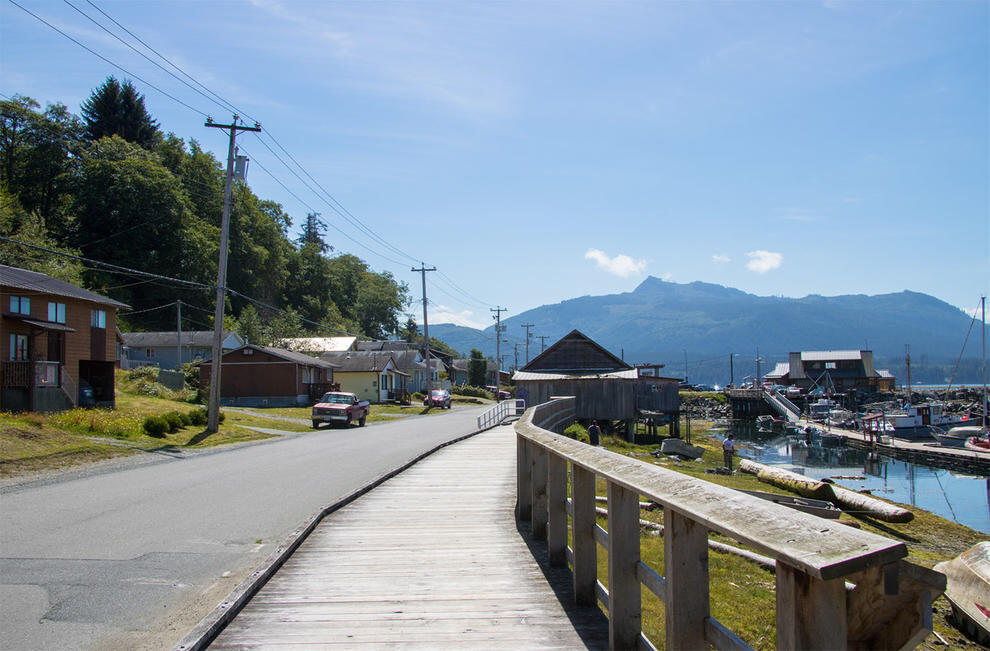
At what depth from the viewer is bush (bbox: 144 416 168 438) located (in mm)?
24719

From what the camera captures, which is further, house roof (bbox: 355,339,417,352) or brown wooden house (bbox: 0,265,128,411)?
house roof (bbox: 355,339,417,352)

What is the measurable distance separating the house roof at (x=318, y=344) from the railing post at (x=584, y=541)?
6553cm

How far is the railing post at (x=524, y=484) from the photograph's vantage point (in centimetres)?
886

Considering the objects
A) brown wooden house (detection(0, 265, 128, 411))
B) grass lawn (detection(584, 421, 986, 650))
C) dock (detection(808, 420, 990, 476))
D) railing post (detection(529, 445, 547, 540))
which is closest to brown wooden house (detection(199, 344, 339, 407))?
brown wooden house (detection(0, 265, 128, 411))

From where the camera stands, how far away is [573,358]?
50.2 meters

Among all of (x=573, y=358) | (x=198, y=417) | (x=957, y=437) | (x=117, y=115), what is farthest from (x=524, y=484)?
(x=117, y=115)

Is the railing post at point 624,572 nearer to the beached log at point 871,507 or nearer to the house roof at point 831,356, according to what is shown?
the beached log at point 871,507

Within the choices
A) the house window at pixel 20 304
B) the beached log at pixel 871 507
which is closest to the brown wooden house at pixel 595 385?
the beached log at pixel 871 507

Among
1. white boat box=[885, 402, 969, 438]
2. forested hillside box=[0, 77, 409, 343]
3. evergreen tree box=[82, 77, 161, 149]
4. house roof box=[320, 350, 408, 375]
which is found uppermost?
evergreen tree box=[82, 77, 161, 149]

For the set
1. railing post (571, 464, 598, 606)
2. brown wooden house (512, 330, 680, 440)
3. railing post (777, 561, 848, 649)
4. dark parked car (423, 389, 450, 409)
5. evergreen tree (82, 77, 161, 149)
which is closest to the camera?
railing post (777, 561, 848, 649)

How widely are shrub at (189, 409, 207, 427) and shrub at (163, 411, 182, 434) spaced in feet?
3.88

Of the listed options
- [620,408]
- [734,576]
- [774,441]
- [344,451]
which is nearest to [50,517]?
[734,576]

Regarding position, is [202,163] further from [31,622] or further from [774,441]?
[31,622]

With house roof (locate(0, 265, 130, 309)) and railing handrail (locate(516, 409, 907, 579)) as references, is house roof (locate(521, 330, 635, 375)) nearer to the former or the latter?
house roof (locate(0, 265, 130, 309))
